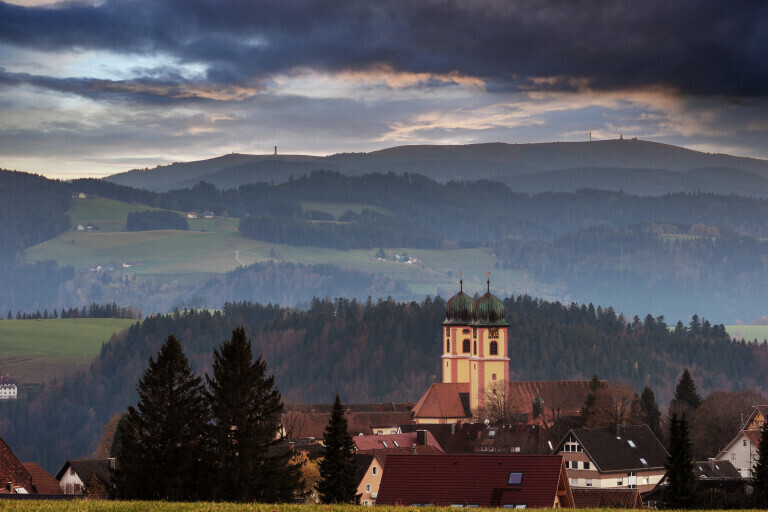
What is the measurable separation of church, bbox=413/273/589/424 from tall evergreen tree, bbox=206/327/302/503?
11400 cm

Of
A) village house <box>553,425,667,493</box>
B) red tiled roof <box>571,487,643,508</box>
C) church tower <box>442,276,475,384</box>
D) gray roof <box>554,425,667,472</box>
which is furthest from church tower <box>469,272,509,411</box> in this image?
red tiled roof <box>571,487,643,508</box>

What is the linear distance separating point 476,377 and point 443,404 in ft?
22.9

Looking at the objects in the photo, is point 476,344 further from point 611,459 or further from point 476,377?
point 611,459

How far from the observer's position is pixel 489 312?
180 m

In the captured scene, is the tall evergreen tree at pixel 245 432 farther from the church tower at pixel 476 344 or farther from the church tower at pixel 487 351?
the church tower at pixel 476 344

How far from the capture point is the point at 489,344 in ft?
581

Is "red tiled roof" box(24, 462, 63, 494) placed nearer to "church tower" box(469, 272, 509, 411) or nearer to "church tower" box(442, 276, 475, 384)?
"church tower" box(469, 272, 509, 411)

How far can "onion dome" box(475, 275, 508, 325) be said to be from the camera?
17962cm

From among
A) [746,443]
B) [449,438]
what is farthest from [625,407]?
[746,443]

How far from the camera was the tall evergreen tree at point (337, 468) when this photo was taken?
206ft

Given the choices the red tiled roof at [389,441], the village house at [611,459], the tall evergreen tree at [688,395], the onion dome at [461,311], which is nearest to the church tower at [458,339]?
the onion dome at [461,311]

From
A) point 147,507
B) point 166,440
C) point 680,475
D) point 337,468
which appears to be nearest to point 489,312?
point 337,468

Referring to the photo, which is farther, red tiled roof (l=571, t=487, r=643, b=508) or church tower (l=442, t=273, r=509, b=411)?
church tower (l=442, t=273, r=509, b=411)

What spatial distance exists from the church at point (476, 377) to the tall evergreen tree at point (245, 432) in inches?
4488
